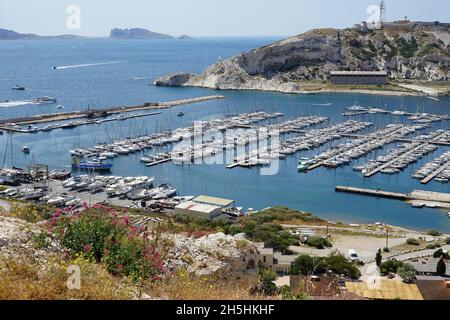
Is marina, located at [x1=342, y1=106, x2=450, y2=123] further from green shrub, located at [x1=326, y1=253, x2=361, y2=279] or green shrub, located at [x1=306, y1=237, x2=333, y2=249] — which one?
green shrub, located at [x1=326, y1=253, x2=361, y2=279]

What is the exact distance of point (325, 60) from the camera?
234ft

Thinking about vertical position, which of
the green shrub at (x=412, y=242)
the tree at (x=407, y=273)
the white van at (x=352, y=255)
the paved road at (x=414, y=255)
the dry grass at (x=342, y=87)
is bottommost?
the green shrub at (x=412, y=242)

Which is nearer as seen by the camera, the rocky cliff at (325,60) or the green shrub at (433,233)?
the green shrub at (433,233)

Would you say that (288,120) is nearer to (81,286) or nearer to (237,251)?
(237,251)

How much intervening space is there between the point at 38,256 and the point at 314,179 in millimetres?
23818

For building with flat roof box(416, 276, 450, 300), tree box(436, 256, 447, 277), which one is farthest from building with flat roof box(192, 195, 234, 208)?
building with flat roof box(416, 276, 450, 300)

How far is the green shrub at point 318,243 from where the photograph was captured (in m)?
16.8

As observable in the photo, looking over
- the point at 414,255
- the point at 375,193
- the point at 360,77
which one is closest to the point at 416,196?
the point at 375,193

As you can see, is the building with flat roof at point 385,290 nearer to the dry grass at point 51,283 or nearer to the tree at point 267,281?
the tree at point 267,281

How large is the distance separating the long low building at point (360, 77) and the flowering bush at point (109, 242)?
62.8 meters

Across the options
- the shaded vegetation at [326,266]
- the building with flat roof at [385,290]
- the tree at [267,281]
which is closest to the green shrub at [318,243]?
the shaded vegetation at [326,266]

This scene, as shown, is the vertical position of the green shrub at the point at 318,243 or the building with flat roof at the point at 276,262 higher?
the building with flat roof at the point at 276,262

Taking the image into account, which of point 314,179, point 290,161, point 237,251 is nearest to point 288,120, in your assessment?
point 290,161

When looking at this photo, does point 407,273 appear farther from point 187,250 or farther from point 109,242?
point 109,242
